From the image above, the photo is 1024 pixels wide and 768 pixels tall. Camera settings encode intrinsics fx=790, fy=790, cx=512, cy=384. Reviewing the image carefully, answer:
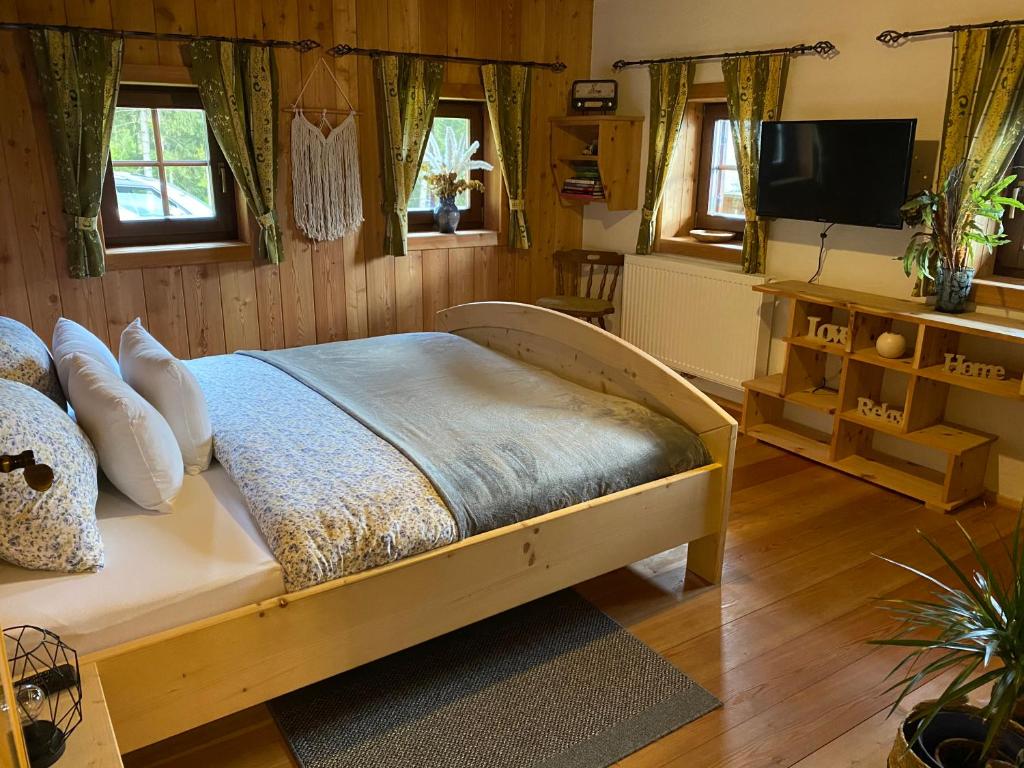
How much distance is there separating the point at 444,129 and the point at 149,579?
3.77 metres

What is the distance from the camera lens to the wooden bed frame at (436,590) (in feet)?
5.67

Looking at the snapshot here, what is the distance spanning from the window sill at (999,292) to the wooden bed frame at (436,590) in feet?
5.14

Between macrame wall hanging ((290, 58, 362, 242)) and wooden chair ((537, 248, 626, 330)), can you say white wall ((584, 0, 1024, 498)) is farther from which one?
macrame wall hanging ((290, 58, 362, 242))

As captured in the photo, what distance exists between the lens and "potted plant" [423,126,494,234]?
481cm

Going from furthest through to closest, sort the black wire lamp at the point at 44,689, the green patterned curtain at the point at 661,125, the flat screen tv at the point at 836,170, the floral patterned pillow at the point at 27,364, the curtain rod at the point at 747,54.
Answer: the green patterned curtain at the point at 661,125 → the curtain rod at the point at 747,54 → the flat screen tv at the point at 836,170 → the floral patterned pillow at the point at 27,364 → the black wire lamp at the point at 44,689

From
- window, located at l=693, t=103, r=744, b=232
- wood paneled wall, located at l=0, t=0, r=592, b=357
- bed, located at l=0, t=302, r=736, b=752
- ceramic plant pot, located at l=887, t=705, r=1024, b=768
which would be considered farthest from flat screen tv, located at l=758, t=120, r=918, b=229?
ceramic plant pot, located at l=887, t=705, r=1024, b=768

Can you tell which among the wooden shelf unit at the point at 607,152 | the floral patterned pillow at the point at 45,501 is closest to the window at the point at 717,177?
the wooden shelf unit at the point at 607,152

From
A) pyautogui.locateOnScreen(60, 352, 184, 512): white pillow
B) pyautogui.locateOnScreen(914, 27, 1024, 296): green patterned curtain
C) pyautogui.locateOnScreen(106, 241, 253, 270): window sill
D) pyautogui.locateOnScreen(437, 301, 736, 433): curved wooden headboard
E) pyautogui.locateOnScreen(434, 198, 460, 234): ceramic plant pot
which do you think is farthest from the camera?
pyautogui.locateOnScreen(434, 198, 460, 234): ceramic plant pot

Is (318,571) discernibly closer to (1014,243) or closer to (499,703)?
(499,703)

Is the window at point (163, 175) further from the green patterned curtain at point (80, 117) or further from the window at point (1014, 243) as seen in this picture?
the window at point (1014, 243)

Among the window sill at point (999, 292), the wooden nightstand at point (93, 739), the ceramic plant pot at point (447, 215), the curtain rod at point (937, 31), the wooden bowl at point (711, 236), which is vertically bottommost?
the wooden nightstand at point (93, 739)

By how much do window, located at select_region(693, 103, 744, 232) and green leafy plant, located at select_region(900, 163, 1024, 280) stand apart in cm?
142

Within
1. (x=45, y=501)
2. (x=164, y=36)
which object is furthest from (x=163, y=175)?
(x=45, y=501)

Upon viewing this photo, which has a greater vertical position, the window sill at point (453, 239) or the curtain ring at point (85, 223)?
the curtain ring at point (85, 223)
